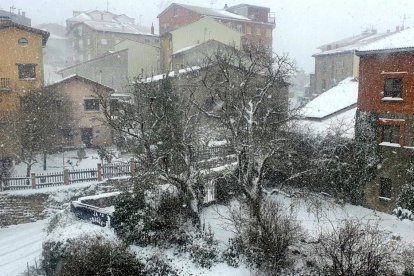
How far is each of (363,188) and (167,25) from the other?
41.8 metres

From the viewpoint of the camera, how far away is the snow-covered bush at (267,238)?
50.7 ft

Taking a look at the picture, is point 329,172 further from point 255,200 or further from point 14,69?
point 14,69

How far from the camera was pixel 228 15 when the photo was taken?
5497 centimetres

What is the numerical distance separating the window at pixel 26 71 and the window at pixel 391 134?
92.1ft

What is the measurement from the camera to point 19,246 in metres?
20.4

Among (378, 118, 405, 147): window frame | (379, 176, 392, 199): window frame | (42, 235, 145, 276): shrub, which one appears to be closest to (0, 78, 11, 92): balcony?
(42, 235, 145, 276): shrub

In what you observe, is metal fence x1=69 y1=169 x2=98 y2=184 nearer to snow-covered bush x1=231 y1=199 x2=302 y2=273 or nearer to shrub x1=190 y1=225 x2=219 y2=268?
shrub x1=190 y1=225 x2=219 y2=268

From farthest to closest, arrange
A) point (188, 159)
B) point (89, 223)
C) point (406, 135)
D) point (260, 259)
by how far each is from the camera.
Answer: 1. point (406, 135)
2. point (89, 223)
3. point (188, 159)
4. point (260, 259)

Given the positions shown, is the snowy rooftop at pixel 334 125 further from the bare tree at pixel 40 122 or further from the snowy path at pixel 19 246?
the bare tree at pixel 40 122

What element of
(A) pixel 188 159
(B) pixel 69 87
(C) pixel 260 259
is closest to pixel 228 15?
(B) pixel 69 87

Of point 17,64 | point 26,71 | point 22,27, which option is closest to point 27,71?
point 26,71

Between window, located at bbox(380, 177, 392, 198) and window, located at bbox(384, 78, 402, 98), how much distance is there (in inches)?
202

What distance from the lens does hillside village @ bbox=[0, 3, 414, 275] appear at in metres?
16.6

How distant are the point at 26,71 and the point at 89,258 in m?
23.3
